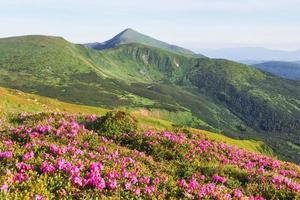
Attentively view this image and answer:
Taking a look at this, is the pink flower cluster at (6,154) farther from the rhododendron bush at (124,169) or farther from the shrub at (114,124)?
the shrub at (114,124)

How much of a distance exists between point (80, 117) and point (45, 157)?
12596mm

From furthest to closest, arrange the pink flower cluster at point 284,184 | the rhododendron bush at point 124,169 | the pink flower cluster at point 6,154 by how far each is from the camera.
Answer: the pink flower cluster at point 284,184
the pink flower cluster at point 6,154
the rhododendron bush at point 124,169

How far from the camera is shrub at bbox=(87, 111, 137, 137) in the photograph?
21516 mm

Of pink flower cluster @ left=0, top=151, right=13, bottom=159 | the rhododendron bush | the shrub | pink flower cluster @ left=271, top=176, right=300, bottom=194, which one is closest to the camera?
the rhododendron bush

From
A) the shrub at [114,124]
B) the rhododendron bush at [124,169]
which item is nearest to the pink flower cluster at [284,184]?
the rhododendron bush at [124,169]

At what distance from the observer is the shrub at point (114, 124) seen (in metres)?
21.5

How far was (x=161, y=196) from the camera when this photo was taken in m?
11.6

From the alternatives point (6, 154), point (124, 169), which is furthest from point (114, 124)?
point (6, 154)

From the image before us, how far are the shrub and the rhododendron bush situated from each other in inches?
11.8

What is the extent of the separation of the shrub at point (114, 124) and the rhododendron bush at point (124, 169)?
11.8 inches

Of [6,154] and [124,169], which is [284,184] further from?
[6,154]

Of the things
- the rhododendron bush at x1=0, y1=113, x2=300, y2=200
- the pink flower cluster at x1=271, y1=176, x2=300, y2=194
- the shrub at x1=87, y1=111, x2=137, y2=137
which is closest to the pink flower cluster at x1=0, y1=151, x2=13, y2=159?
the rhododendron bush at x1=0, y1=113, x2=300, y2=200

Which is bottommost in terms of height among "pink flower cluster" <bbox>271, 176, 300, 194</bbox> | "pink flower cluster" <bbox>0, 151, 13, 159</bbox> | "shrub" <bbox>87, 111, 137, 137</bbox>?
"pink flower cluster" <bbox>271, 176, 300, 194</bbox>

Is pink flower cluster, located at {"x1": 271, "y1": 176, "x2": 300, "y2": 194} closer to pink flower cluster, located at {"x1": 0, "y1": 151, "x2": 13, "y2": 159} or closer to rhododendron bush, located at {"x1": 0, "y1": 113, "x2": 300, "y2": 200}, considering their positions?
rhododendron bush, located at {"x1": 0, "y1": 113, "x2": 300, "y2": 200}
